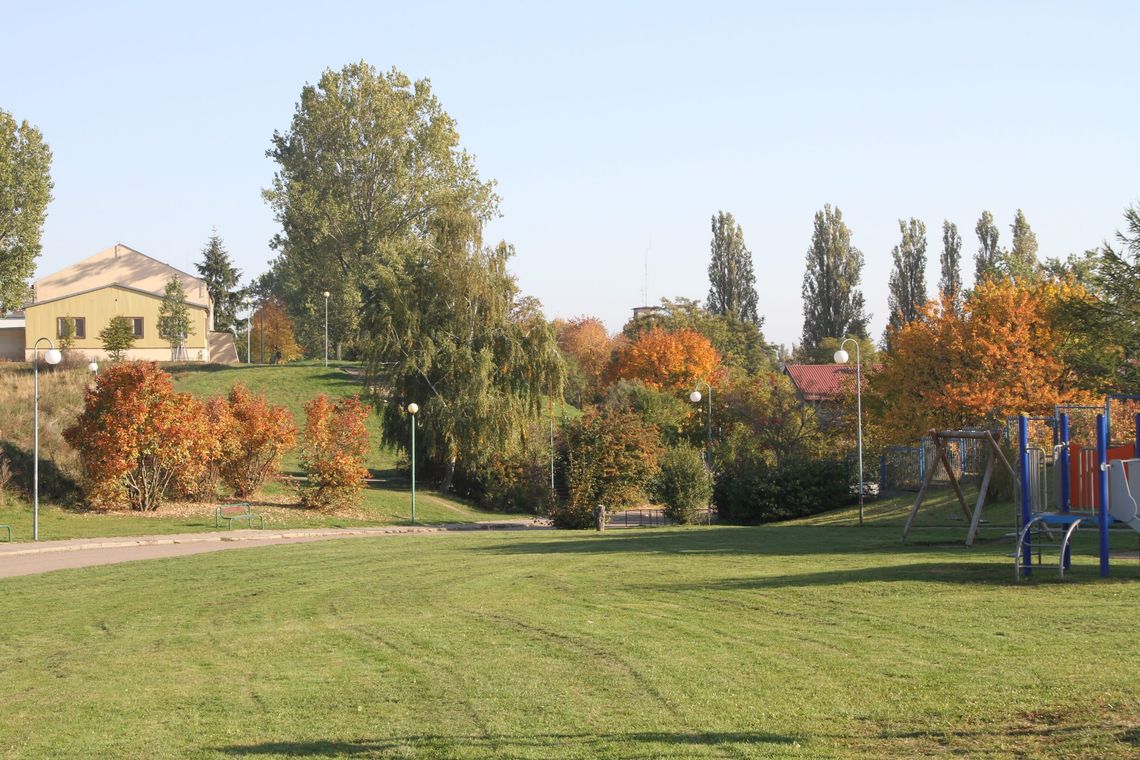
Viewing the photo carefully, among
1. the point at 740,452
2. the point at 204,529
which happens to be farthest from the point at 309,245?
the point at 204,529

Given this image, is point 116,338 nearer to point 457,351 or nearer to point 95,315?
point 95,315

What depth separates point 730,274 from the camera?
101 meters

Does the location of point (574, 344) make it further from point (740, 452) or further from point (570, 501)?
point (570, 501)

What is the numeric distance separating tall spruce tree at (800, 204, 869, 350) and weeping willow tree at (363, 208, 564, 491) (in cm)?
4607

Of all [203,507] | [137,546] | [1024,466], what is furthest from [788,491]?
[1024,466]

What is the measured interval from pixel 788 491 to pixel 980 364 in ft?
27.7

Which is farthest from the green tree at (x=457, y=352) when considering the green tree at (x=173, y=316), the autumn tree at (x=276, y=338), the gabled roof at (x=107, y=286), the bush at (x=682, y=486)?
the autumn tree at (x=276, y=338)

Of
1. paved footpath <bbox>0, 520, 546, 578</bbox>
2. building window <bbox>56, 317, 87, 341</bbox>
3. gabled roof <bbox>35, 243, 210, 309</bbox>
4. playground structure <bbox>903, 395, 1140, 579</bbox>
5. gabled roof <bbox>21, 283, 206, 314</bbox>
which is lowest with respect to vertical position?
paved footpath <bbox>0, 520, 546, 578</bbox>

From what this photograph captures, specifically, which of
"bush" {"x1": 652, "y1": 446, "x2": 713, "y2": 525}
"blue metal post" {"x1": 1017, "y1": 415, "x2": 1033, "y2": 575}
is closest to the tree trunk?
"bush" {"x1": 652, "y1": 446, "x2": 713, "y2": 525}

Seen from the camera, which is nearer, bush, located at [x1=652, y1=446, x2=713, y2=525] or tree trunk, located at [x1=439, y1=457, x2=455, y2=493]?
bush, located at [x1=652, y1=446, x2=713, y2=525]

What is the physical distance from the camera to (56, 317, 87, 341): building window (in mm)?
76625

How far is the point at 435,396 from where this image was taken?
2000 inches

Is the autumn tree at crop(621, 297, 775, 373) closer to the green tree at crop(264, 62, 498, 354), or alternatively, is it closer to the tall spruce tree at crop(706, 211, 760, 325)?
the tall spruce tree at crop(706, 211, 760, 325)

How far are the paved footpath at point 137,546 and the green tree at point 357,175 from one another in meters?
33.9
